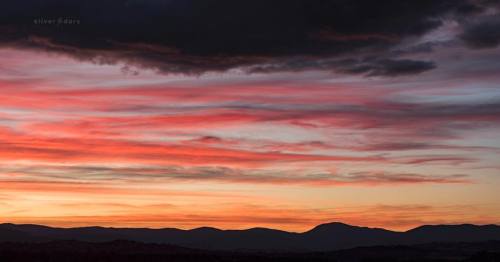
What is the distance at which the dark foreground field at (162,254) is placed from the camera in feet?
295

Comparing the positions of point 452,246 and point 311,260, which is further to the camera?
point 452,246

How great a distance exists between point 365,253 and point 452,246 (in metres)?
56.4

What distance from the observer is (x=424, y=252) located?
463ft

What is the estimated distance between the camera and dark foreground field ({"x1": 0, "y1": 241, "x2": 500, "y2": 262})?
89.9m

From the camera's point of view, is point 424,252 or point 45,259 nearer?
point 45,259

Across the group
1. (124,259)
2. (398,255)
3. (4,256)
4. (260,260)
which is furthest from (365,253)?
(4,256)

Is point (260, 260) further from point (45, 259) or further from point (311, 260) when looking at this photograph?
point (45, 259)

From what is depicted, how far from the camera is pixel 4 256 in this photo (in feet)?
286

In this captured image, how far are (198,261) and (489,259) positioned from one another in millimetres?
36272

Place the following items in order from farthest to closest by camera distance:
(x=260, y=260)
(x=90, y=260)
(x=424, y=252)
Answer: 1. (x=424, y=252)
2. (x=260, y=260)
3. (x=90, y=260)

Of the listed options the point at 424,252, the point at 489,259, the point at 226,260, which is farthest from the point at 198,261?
the point at 424,252

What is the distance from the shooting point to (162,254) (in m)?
103

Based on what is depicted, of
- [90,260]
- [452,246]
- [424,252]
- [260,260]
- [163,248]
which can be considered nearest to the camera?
[90,260]

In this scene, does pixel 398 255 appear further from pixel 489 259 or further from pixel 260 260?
pixel 260 260
